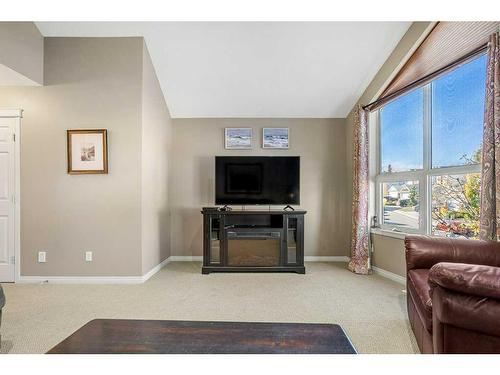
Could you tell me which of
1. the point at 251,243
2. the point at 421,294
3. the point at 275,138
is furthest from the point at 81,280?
the point at 421,294

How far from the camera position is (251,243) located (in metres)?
3.92

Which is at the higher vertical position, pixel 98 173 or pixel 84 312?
pixel 98 173

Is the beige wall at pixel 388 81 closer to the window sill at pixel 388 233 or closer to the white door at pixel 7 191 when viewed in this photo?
the window sill at pixel 388 233

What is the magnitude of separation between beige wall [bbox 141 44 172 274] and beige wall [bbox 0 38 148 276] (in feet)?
0.32

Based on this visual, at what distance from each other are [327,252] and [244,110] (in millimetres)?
2564

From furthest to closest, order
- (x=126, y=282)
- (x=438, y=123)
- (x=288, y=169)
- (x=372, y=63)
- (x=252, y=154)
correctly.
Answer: (x=252, y=154), (x=288, y=169), (x=372, y=63), (x=126, y=282), (x=438, y=123)

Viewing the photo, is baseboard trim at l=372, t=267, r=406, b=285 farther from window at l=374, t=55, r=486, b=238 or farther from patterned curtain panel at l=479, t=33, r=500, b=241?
patterned curtain panel at l=479, t=33, r=500, b=241

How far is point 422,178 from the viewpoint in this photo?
333 centimetres

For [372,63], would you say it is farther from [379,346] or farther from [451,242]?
[379,346]

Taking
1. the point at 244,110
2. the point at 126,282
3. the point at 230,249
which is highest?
the point at 244,110

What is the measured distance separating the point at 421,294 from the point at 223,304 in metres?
1.70

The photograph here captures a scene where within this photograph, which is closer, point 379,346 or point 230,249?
point 379,346

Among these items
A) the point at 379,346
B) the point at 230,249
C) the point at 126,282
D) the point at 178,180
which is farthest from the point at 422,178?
the point at 126,282

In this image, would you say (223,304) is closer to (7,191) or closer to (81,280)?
(81,280)
